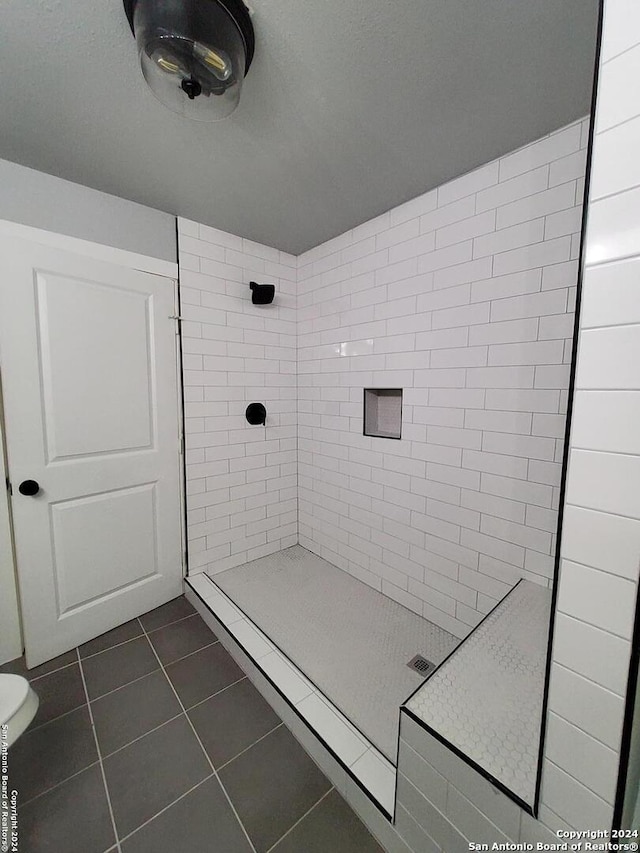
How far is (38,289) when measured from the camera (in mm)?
1497

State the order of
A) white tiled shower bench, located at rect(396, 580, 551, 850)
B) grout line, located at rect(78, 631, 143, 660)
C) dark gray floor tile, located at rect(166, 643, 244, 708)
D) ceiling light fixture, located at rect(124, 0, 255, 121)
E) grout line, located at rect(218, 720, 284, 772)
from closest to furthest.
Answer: white tiled shower bench, located at rect(396, 580, 551, 850) → ceiling light fixture, located at rect(124, 0, 255, 121) → grout line, located at rect(218, 720, 284, 772) → dark gray floor tile, located at rect(166, 643, 244, 708) → grout line, located at rect(78, 631, 143, 660)

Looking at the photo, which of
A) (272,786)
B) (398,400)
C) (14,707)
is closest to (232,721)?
(272,786)

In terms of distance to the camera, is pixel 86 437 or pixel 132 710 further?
pixel 86 437

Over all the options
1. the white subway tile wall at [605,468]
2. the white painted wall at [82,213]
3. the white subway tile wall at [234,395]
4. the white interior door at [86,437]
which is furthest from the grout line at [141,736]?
the white painted wall at [82,213]

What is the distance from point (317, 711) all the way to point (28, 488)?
5.39 feet

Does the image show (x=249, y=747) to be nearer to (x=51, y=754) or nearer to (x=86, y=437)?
(x=51, y=754)

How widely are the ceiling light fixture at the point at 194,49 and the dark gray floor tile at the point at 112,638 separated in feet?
8.01

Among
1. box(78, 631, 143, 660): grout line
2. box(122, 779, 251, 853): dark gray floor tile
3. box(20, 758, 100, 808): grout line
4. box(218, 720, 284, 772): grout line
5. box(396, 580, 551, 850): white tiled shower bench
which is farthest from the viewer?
Result: box(78, 631, 143, 660): grout line

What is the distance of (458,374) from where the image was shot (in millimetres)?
1591

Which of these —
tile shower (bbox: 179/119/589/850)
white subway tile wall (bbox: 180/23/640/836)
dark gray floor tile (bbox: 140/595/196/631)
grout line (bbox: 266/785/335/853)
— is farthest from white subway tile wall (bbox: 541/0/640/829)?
dark gray floor tile (bbox: 140/595/196/631)

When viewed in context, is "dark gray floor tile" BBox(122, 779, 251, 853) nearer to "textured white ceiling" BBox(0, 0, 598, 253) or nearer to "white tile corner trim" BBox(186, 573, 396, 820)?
"white tile corner trim" BBox(186, 573, 396, 820)

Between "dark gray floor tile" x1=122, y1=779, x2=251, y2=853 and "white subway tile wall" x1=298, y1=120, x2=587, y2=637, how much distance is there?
1.21 meters

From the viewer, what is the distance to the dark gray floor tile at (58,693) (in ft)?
4.43

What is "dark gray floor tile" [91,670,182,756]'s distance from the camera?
127 centimetres
